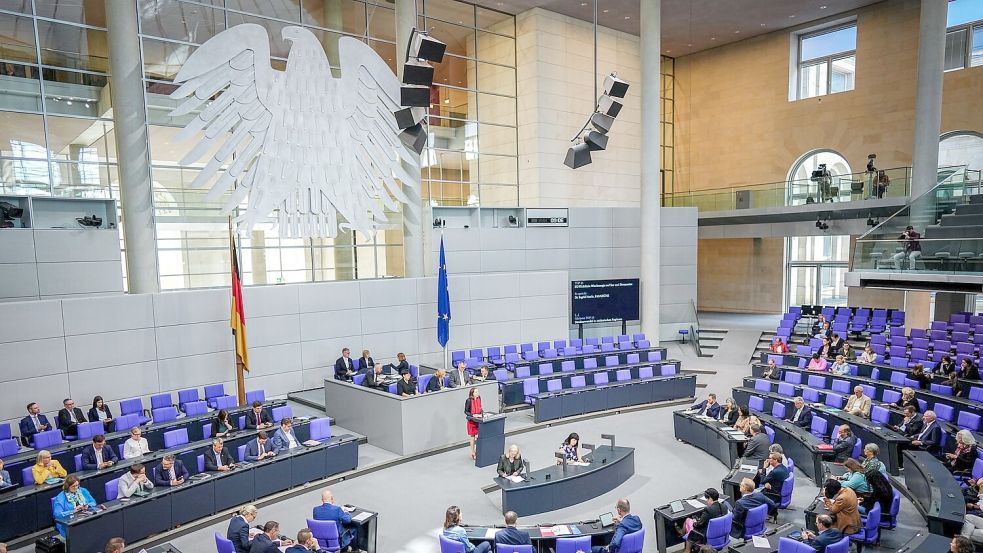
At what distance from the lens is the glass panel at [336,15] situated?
56.4 ft

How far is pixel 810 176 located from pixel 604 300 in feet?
36.0

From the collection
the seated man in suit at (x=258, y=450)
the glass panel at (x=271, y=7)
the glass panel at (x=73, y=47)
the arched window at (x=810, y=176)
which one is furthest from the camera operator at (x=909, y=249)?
the glass panel at (x=73, y=47)

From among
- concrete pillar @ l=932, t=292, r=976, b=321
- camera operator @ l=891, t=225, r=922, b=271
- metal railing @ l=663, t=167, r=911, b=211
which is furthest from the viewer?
metal railing @ l=663, t=167, r=911, b=211

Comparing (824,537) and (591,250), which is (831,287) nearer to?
(591,250)

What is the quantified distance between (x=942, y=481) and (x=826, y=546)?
10.0 ft

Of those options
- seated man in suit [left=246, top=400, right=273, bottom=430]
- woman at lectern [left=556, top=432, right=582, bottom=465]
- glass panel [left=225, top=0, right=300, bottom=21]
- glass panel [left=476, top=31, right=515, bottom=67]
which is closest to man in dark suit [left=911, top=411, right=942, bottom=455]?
woman at lectern [left=556, top=432, right=582, bottom=465]

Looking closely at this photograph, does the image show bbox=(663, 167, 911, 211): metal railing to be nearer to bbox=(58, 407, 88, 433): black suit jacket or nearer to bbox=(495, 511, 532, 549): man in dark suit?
bbox=(495, 511, 532, 549): man in dark suit

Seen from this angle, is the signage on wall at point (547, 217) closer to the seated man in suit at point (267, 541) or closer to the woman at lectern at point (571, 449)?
the woman at lectern at point (571, 449)

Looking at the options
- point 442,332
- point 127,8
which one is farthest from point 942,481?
point 127,8

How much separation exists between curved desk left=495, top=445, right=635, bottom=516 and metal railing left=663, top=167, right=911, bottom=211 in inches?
622

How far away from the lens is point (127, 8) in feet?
43.3

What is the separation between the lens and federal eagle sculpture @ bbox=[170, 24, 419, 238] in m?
14.4

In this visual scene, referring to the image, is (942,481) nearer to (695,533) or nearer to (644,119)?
(695,533)

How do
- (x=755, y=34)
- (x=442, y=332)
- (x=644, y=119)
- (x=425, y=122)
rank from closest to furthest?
(x=442, y=332), (x=425, y=122), (x=644, y=119), (x=755, y=34)
